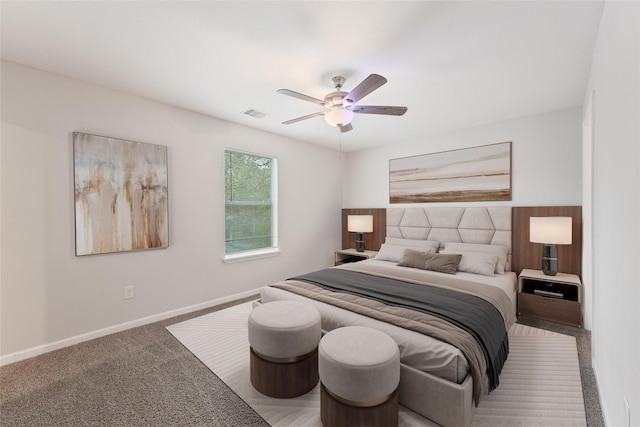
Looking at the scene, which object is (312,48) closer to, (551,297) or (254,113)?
(254,113)

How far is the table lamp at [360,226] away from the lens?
4.75m

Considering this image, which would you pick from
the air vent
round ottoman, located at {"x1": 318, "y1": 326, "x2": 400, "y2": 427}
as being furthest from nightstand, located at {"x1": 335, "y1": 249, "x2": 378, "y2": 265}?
round ottoman, located at {"x1": 318, "y1": 326, "x2": 400, "y2": 427}

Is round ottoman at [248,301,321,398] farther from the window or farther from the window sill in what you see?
the window

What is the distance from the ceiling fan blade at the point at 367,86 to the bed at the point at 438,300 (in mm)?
1678

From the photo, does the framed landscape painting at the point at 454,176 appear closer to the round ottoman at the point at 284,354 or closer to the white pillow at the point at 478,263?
the white pillow at the point at 478,263

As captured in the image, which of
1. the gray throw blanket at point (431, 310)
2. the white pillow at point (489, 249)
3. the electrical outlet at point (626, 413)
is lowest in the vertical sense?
the electrical outlet at point (626, 413)

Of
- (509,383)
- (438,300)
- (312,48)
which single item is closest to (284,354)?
(438,300)

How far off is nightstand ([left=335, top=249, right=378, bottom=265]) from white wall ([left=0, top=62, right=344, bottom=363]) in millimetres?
1465

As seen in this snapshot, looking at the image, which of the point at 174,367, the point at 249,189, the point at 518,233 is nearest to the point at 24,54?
the point at 249,189

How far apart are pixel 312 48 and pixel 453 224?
10.1ft

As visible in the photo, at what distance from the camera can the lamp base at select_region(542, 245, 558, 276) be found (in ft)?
10.1

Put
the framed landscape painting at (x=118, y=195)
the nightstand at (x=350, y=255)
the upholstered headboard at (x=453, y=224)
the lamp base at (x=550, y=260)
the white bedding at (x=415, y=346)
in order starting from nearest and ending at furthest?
the white bedding at (x=415, y=346) < the framed landscape painting at (x=118, y=195) < the lamp base at (x=550, y=260) < the upholstered headboard at (x=453, y=224) < the nightstand at (x=350, y=255)

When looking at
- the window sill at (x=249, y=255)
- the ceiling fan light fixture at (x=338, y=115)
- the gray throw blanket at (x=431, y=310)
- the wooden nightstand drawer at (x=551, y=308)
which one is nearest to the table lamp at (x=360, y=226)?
the window sill at (x=249, y=255)

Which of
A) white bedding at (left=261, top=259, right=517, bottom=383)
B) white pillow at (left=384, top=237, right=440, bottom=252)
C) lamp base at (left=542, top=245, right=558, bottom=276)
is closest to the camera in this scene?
white bedding at (left=261, top=259, right=517, bottom=383)
